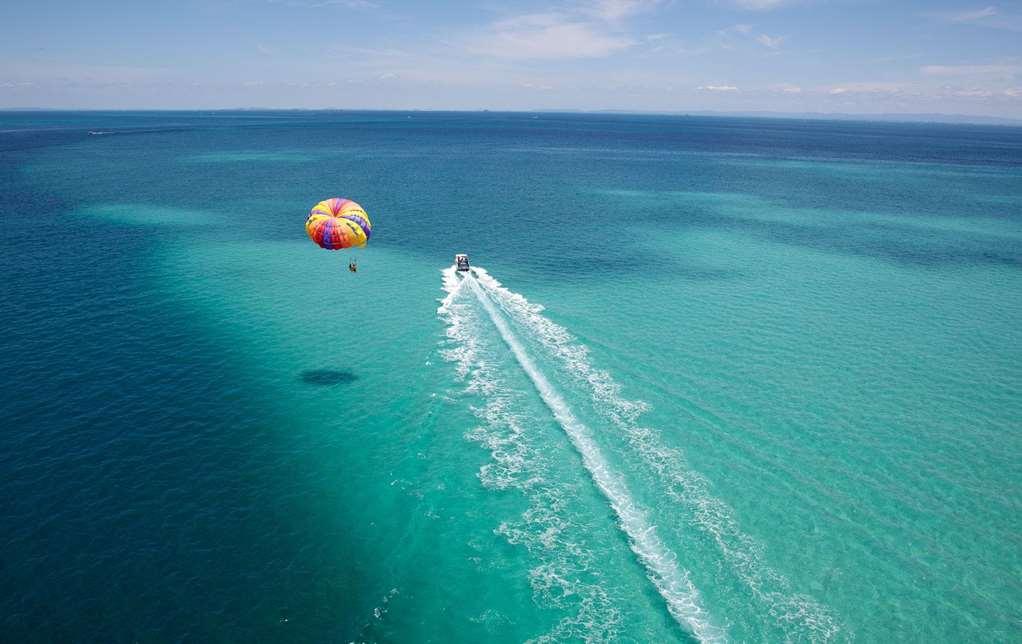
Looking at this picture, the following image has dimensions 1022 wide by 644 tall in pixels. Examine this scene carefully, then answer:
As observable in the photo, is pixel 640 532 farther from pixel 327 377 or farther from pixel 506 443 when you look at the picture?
pixel 327 377

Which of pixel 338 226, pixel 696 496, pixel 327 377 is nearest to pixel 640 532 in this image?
pixel 696 496

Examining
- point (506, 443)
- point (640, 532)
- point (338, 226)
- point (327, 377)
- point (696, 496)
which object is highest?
point (338, 226)

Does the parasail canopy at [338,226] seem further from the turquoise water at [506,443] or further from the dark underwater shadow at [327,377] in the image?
the turquoise water at [506,443]

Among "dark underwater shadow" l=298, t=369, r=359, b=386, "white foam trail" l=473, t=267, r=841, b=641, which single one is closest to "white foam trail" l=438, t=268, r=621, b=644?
"white foam trail" l=473, t=267, r=841, b=641

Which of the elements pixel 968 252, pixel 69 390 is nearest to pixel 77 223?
pixel 69 390

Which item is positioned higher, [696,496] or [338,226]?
[338,226]

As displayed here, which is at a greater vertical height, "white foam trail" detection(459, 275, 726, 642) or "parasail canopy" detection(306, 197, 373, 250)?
"parasail canopy" detection(306, 197, 373, 250)

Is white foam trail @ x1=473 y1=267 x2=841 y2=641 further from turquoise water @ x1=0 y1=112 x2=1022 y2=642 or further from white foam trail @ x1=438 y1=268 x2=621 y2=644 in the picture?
white foam trail @ x1=438 y1=268 x2=621 y2=644
